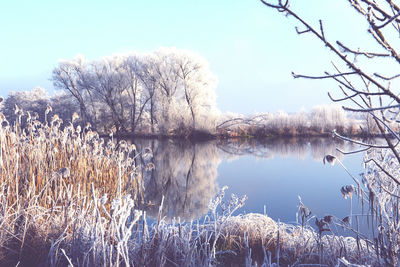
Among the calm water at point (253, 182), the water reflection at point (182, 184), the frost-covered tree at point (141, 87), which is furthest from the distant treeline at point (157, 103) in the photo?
the water reflection at point (182, 184)

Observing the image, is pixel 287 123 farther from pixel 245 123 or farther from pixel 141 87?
pixel 141 87

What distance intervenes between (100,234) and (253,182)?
17.5 ft

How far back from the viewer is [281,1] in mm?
850

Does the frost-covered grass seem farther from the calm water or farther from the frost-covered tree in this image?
the frost-covered tree

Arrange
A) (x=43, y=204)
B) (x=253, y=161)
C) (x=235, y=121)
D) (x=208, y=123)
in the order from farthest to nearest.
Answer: (x=235, y=121), (x=208, y=123), (x=253, y=161), (x=43, y=204)

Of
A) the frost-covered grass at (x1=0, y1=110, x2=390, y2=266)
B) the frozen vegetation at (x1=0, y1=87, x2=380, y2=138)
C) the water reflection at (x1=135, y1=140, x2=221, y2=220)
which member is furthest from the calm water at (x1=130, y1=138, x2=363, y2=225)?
the frozen vegetation at (x1=0, y1=87, x2=380, y2=138)

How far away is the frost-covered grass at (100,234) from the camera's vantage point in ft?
6.19

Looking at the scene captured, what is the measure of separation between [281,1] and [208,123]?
54.8ft

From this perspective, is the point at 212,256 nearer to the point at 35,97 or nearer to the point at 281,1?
the point at 281,1

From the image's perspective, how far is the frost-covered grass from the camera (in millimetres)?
1888

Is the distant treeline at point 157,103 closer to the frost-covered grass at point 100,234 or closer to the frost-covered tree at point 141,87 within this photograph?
the frost-covered tree at point 141,87

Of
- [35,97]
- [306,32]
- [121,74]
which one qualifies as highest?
[121,74]

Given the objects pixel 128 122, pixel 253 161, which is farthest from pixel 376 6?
pixel 128 122

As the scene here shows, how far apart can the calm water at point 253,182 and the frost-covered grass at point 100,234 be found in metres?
1.46
